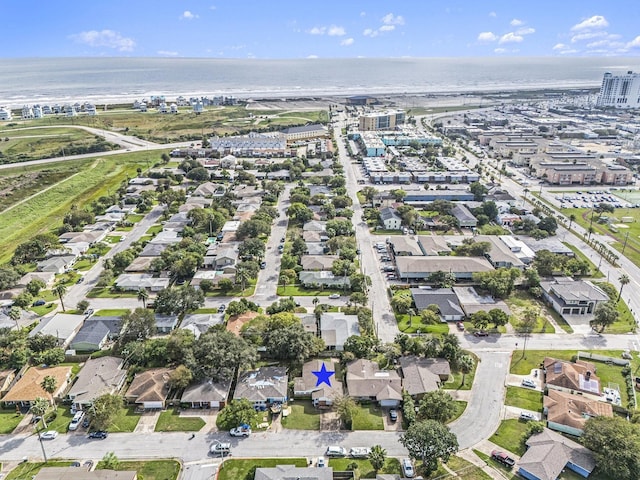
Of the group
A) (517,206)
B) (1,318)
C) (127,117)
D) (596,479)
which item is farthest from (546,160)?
(127,117)

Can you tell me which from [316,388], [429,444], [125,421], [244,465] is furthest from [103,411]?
[429,444]

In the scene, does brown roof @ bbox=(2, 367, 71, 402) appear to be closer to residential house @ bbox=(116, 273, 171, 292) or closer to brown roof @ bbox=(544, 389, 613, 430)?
residential house @ bbox=(116, 273, 171, 292)

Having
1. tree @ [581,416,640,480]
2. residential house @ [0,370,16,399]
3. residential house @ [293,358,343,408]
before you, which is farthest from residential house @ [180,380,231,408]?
tree @ [581,416,640,480]

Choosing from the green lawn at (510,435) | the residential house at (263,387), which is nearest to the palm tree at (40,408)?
the residential house at (263,387)

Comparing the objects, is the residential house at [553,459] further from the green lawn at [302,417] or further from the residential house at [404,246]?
the residential house at [404,246]

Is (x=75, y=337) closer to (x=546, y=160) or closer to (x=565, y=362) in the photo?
(x=565, y=362)

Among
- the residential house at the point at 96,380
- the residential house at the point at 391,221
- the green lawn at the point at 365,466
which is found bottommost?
the green lawn at the point at 365,466
